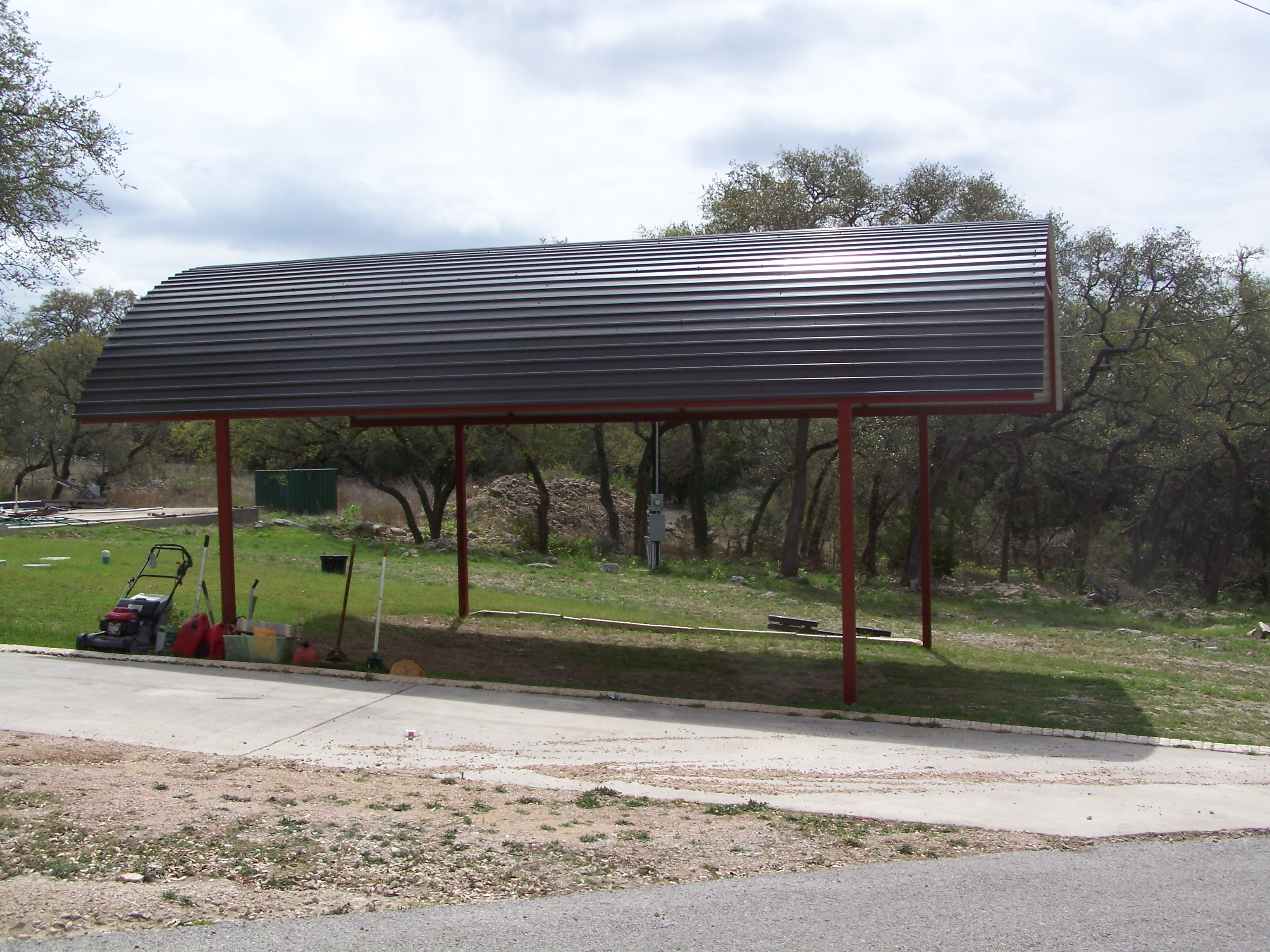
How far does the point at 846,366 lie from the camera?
8.72 metres

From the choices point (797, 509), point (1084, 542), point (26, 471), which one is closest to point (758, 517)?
point (797, 509)

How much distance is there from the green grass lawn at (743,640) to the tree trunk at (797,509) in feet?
4.92

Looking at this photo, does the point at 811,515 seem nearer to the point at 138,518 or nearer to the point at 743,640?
the point at 743,640

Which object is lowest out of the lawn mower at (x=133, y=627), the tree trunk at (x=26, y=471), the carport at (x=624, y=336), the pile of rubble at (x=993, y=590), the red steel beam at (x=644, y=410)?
the pile of rubble at (x=993, y=590)

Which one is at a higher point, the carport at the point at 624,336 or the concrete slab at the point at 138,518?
the carport at the point at 624,336

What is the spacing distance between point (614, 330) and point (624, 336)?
141 millimetres

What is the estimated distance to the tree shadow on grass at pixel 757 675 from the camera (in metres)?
8.84

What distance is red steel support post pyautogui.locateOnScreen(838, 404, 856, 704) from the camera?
28.8 ft

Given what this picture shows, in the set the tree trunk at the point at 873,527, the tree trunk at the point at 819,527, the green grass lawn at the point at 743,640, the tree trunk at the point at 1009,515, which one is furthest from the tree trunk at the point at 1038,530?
the green grass lawn at the point at 743,640

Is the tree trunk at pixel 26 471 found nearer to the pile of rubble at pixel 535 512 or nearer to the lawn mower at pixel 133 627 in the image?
the pile of rubble at pixel 535 512

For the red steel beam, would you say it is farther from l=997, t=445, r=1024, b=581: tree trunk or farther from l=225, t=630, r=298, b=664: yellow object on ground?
l=997, t=445, r=1024, b=581: tree trunk

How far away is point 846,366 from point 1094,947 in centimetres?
566

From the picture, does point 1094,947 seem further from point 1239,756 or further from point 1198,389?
point 1198,389

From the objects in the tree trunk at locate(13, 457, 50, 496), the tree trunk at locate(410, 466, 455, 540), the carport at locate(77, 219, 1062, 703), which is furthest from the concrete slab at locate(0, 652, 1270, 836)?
the tree trunk at locate(13, 457, 50, 496)
